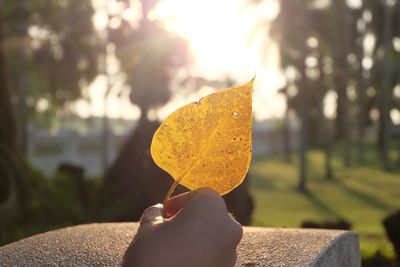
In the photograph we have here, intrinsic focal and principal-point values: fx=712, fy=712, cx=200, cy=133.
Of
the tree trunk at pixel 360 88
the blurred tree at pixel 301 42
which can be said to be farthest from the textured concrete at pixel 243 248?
the tree trunk at pixel 360 88

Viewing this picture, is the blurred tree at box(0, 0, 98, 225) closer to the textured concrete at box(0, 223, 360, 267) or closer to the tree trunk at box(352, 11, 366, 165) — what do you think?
the textured concrete at box(0, 223, 360, 267)

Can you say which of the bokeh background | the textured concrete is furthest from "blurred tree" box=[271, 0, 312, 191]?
the textured concrete

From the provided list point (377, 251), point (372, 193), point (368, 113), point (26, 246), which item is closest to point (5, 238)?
point (377, 251)

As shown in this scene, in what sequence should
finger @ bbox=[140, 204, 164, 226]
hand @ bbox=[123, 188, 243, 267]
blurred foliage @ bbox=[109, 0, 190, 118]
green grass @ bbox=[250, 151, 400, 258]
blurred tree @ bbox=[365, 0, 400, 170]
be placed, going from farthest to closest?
blurred tree @ bbox=[365, 0, 400, 170], blurred foliage @ bbox=[109, 0, 190, 118], green grass @ bbox=[250, 151, 400, 258], finger @ bbox=[140, 204, 164, 226], hand @ bbox=[123, 188, 243, 267]

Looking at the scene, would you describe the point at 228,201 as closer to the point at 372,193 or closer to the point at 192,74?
the point at 372,193

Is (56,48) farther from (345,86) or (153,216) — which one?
(153,216)

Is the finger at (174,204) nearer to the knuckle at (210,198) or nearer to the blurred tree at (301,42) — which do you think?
the knuckle at (210,198)
